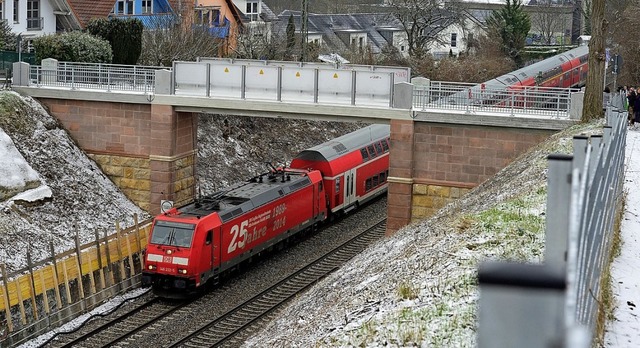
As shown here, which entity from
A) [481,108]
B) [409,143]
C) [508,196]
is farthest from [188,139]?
[508,196]

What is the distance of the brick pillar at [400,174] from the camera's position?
30703 millimetres

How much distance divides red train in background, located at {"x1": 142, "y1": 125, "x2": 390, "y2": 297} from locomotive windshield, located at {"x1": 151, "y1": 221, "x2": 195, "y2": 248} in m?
0.03

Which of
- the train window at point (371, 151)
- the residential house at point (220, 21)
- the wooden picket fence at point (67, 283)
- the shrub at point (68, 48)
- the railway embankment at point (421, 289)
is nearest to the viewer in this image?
the railway embankment at point (421, 289)

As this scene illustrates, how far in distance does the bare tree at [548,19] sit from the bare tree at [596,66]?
61039mm

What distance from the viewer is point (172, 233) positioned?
2552 centimetres

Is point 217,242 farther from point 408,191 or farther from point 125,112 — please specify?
point 125,112

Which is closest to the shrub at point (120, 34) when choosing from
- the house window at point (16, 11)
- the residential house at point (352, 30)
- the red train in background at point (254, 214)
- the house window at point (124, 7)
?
the house window at point (16, 11)

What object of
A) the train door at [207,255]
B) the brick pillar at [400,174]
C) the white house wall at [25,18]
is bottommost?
the train door at [207,255]

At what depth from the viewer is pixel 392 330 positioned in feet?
33.3

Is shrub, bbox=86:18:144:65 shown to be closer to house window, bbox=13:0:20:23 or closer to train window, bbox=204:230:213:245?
house window, bbox=13:0:20:23

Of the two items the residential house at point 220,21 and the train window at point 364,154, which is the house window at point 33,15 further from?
the train window at point 364,154

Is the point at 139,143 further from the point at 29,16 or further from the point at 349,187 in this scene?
the point at 29,16

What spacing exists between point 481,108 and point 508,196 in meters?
13.6

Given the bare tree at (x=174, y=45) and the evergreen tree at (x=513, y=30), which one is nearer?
the bare tree at (x=174, y=45)
